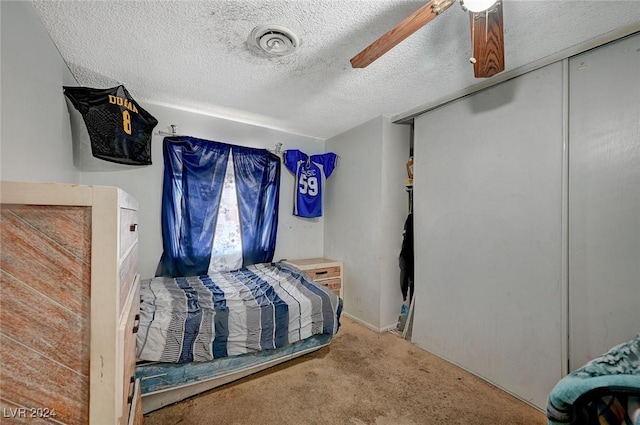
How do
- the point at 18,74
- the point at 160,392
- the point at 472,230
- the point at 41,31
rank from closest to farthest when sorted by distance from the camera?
the point at 18,74, the point at 41,31, the point at 160,392, the point at 472,230

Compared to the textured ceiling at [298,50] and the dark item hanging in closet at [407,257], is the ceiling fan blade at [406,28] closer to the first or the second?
the textured ceiling at [298,50]

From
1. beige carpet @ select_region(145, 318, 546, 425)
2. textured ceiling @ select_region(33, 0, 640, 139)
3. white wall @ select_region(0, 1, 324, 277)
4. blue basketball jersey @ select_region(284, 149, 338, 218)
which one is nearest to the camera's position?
white wall @ select_region(0, 1, 324, 277)

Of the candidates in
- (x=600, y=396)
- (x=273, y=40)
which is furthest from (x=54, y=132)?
(x=600, y=396)

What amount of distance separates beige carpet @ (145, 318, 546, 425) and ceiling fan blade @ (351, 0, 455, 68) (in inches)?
85.3

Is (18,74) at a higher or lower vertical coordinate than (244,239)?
higher

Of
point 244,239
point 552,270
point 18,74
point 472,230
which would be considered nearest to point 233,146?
point 244,239

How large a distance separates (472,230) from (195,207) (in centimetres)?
273

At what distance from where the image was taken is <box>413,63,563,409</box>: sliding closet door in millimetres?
1681

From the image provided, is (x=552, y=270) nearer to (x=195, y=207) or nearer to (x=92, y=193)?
(x=92, y=193)

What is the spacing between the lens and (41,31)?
4.60ft

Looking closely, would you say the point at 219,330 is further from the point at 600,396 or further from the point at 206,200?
the point at 600,396

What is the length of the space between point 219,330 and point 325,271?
1612 mm

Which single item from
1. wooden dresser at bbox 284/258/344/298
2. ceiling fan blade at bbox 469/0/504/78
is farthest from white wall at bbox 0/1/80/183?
wooden dresser at bbox 284/258/344/298

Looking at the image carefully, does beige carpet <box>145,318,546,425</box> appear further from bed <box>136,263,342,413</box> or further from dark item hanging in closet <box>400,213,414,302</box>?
dark item hanging in closet <box>400,213,414,302</box>
